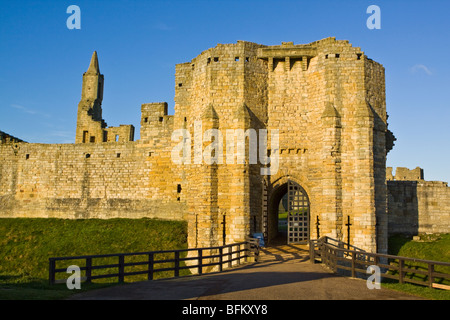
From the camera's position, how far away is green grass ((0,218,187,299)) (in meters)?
22.4

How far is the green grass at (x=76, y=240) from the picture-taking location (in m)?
22.4

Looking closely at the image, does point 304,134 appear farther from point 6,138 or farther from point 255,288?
point 6,138

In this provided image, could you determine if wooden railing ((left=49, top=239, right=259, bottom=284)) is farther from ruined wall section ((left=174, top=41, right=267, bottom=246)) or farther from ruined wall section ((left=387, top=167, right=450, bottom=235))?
ruined wall section ((left=387, top=167, right=450, bottom=235))

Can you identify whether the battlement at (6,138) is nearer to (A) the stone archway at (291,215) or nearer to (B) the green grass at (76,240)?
(B) the green grass at (76,240)

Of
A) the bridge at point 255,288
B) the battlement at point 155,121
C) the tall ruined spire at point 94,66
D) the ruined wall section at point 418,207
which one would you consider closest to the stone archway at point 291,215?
the ruined wall section at point 418,207

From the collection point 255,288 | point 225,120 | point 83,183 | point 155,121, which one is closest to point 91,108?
point 83,183

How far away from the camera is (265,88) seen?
21.7 metres

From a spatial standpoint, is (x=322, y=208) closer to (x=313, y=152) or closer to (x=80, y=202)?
(x=313, y=152)

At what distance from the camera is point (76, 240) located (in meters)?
24.0

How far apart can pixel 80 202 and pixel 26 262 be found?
561cm

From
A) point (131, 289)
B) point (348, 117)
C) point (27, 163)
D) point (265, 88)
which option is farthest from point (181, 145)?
point (131, 289)

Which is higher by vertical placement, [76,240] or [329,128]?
[329,128]

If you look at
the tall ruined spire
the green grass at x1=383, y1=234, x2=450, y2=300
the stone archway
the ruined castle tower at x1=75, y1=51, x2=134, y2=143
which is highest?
the tall ruined spire

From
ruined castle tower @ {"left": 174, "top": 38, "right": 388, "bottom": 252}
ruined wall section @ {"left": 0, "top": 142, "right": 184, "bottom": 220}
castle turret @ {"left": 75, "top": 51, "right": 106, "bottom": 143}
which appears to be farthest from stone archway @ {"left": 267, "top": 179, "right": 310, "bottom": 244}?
castle turret @ {"left": 75, "top": 51, "right": 106, "bottom": 143}
